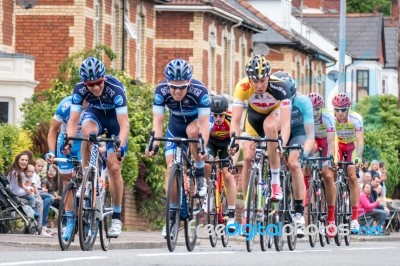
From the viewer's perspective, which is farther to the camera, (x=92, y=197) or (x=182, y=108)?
(x=182, y=108)

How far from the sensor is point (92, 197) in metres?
17.3

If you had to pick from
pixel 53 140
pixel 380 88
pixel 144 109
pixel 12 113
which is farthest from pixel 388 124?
pixel 380 88

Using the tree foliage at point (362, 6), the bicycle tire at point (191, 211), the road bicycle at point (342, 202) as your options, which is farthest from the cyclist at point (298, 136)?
the tree foliage at point (362, 6)

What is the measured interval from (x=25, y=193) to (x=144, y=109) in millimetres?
8819

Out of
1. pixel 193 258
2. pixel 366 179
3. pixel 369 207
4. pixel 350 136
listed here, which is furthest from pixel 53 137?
pixel 366 179

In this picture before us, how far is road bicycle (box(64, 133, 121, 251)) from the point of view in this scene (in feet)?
56.1

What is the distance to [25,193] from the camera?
80.6 ft

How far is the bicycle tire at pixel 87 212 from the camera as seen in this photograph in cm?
1702

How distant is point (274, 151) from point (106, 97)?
2.14 metres

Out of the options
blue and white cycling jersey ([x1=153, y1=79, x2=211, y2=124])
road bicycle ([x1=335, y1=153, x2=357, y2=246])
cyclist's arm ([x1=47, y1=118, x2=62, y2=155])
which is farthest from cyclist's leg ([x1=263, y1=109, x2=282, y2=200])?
road bicycle ([x1=335, y1=153, x2=357, y2=246])

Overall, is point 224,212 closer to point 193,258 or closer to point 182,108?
point 182,108

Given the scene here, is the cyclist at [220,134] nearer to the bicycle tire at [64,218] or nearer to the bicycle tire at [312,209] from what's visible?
the bicycle tire at [312,209]

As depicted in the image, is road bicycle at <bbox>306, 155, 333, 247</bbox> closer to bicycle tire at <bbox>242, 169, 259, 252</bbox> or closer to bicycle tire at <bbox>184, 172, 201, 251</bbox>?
bicycle tire at <bbox>242, 169, 259, 252</bbox>

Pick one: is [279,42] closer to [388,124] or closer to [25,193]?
[388,124]
